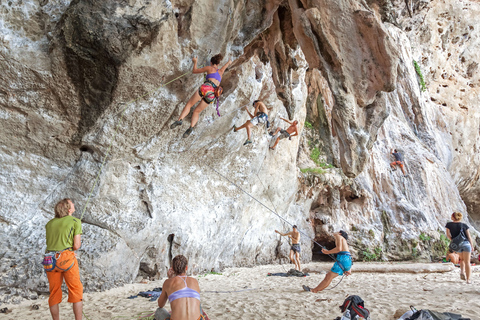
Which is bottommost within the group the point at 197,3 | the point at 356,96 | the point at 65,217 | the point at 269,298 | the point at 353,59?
the point at 269,298

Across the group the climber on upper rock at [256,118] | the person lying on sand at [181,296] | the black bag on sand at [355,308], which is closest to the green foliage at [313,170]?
the climber on upper rock at [256,118]

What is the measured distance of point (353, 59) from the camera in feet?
20.8

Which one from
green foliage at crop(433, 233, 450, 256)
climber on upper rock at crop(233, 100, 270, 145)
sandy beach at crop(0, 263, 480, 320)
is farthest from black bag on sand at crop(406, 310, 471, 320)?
green foliage at crop(433, 233, 450, 256)

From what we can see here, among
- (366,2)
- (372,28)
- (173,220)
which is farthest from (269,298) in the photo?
(366,2)

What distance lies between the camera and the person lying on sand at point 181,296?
2627 mm

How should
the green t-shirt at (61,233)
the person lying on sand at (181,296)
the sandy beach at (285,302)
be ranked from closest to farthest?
the person lying on sand at (181,296), the green t-shirt at (61,233), the sandy beach at (285,302)

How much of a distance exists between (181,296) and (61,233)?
173 cm

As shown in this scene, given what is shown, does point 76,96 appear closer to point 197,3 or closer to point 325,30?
point 197,3

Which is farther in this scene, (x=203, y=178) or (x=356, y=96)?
(x=203, y=178)

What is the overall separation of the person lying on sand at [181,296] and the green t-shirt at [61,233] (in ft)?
4.62

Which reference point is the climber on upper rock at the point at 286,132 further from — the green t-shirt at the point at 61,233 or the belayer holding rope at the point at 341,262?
the green t-shirt at the point at 61,233

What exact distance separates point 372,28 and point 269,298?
5408mm

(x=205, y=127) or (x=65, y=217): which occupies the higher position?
(x=205, y=127)

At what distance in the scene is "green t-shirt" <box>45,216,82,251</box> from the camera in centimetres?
347
